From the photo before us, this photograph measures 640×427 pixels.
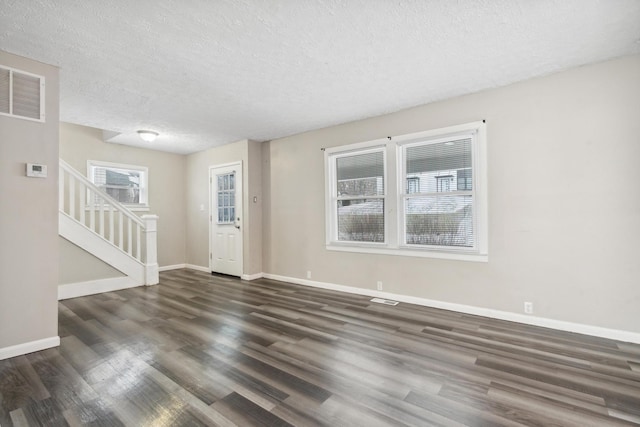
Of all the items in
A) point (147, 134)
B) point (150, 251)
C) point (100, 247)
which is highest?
point (147, 134)

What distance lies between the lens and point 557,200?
3037 millimetres

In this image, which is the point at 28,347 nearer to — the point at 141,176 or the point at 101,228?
the point at 101,228

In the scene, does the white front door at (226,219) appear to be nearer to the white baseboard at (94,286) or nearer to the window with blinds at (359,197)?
the white baseboard at (94,286)

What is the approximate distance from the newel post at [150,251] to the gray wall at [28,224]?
8.09 ft

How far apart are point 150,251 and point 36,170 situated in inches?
111

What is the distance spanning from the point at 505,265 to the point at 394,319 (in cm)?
138

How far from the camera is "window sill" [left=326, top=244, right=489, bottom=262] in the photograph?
350 cm

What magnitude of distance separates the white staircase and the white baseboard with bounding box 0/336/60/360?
7.07ft

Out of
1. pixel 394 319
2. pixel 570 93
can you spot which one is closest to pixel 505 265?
pixel 394 319

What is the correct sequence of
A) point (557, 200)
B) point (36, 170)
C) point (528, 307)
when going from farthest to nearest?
point (528, 307) → point (557, 200) → point (36, 170)

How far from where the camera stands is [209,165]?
637cm

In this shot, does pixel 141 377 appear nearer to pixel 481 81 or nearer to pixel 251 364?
pixel 251 364

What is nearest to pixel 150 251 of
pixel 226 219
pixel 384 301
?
pixel 226 219

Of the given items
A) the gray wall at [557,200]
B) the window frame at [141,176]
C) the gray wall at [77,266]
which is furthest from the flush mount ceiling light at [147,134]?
the gray wall at [557,200]
